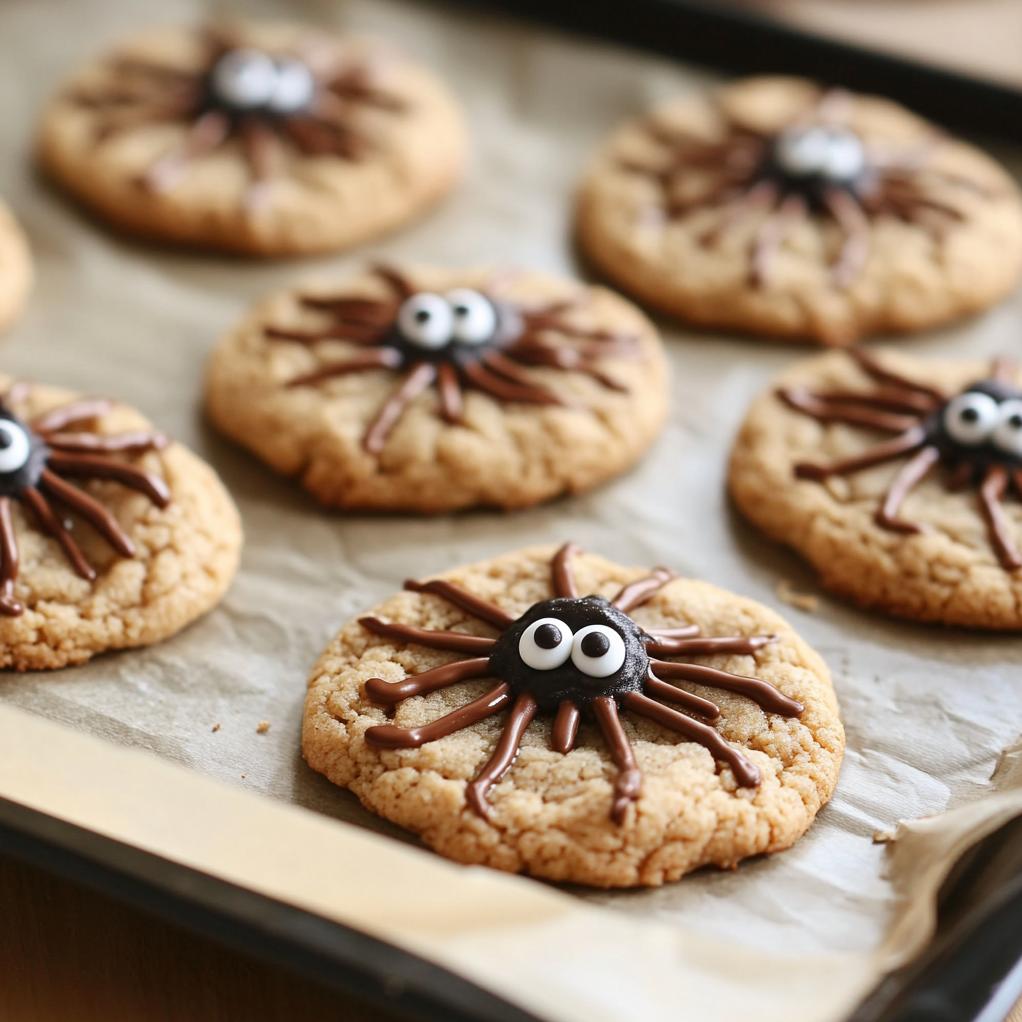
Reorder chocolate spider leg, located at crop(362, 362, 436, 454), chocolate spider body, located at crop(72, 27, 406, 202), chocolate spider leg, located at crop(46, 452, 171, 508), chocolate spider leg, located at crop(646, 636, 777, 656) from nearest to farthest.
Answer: chocolate spider leg, located at crop(646, 636, 777, 656) < chocolate spider leg, located at crop(46, 452, 171, 508) < chocolate spider leg, located at crop(362, 362, 436, 454) < chocolate spider body, located at crop(72, 27, 406, 202)

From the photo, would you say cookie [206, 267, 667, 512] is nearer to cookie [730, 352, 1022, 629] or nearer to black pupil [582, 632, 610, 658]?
cookie [730, 352, 1022, 629]

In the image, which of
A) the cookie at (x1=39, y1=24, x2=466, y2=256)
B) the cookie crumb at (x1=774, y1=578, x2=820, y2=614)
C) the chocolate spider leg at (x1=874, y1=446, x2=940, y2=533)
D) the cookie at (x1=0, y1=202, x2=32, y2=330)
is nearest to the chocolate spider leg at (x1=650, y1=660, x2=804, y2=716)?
the cookie crumb at (x1=774, y1=578, x2=820, y2=614)

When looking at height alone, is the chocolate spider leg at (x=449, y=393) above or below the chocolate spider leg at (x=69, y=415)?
above

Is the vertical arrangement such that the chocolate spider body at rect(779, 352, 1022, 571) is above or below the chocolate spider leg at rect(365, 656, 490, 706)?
above

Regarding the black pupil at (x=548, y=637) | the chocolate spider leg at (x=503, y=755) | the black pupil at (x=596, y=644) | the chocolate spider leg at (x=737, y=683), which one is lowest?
the chocolate spider leg at (x=503, y=755)

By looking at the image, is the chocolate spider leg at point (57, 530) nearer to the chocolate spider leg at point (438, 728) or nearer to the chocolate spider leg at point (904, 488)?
the chocolate spider leg at point (438, 728)

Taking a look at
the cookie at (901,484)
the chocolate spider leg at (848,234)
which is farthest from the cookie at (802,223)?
the cookie at (901,484)

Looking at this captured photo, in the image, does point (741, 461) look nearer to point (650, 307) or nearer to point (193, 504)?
point (650, 307)

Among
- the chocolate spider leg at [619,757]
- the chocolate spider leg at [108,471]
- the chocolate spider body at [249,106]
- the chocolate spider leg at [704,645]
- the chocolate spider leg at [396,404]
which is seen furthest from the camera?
the chocolate spider body at [249,106]

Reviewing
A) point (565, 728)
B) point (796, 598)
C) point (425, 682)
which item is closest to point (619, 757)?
point (565, 728)
